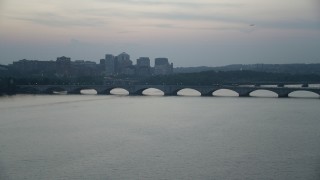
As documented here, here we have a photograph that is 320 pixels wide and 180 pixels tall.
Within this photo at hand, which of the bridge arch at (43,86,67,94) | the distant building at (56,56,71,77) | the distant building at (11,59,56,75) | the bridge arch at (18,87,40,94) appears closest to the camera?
the bridge arch at (18,87,40,94)

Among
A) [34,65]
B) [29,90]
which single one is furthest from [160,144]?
[34,65]

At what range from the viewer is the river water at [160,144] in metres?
7.04

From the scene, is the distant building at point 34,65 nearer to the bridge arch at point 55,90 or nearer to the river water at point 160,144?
the bridge arch at point 55,90

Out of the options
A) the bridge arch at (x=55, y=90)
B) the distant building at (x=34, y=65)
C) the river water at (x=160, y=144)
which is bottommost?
the river water at (x=160, y=144)

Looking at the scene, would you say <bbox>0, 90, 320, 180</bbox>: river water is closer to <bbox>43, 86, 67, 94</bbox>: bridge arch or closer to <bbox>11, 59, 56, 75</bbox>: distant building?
<bbox>43, 86, 67, 94</bbox>: bridge arch

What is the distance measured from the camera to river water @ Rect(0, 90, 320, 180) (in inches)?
277

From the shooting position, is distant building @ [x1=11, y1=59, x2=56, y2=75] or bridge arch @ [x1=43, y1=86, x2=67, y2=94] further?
distant building @ [x1=11, y1=59, x2=56, y2=75]

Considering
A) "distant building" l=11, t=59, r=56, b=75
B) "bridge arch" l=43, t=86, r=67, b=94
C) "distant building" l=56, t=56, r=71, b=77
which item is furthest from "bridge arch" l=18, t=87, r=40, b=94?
"distant building" l=11, t=59, r=56, b=75

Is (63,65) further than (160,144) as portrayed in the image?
Yes

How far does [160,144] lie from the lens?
9086 mm

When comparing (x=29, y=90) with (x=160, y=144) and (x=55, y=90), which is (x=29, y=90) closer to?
(x=55, y=90)

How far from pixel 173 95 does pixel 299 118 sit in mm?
11013

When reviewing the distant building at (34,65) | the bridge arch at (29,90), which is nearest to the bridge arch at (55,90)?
the bridge arch at (29,90)

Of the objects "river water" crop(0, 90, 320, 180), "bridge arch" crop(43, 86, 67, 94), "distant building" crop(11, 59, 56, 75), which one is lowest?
"river water" crop(0, 90, 320, 180)
